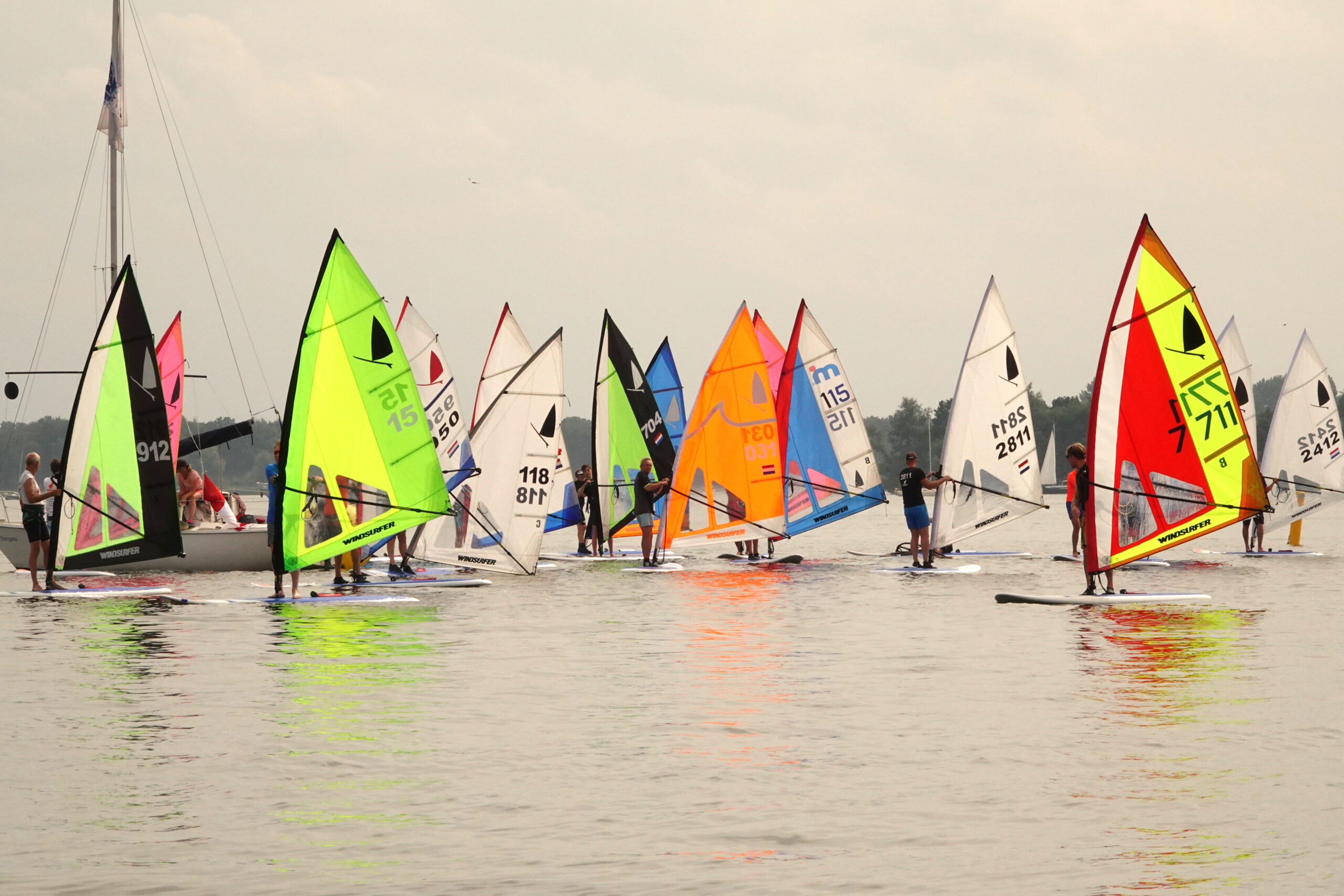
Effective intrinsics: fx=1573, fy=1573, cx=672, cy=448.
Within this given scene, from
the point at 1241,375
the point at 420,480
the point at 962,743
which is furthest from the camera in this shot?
the point at 1241,375

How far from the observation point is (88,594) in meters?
21.6

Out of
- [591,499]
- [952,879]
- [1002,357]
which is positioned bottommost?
[952,879]

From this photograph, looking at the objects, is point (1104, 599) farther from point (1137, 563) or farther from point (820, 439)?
point (820, 439)

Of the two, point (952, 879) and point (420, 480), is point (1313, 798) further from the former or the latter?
point (420, 480)

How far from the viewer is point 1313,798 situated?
26.7 feet

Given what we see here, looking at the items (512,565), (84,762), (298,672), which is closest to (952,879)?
(84,762)

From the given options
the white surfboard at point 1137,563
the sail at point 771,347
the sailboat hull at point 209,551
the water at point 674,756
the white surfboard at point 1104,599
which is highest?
the sail at point 771,347

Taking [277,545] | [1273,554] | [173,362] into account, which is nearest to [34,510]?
[277,545]

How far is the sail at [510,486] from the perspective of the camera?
2478 cm

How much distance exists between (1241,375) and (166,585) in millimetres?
22656

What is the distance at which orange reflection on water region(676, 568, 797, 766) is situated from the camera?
9844 millimetres

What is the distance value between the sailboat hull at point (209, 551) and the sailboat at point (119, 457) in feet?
19.1

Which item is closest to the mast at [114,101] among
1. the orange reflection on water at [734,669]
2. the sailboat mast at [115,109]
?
the sailboat mast at [115,109]

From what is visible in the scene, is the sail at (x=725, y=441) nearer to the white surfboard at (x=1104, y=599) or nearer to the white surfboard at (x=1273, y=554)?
the white surfboard at (x=1104, y=599)
